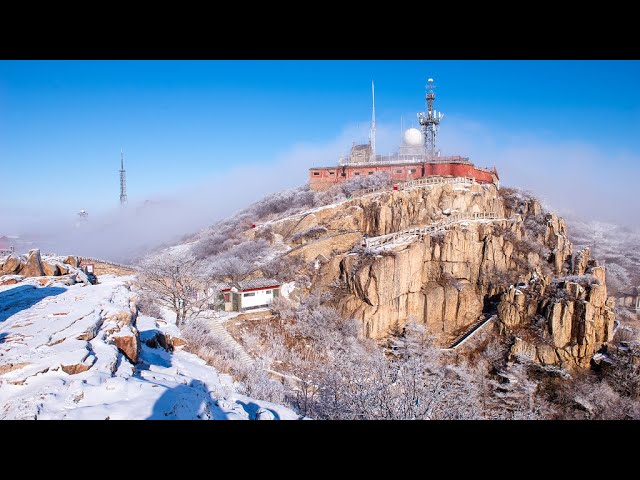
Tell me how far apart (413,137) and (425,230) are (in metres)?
13.2

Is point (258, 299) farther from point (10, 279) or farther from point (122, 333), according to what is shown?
point (122, 333)

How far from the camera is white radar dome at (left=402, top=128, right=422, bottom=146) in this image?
34031 millimetres

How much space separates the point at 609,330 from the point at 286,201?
25249 millimetres

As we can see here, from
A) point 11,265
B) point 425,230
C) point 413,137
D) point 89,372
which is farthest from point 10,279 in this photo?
point 413,137

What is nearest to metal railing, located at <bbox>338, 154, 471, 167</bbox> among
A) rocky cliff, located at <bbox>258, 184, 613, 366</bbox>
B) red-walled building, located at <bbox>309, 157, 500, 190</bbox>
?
red-walled building, located at <bbox>309, 157, 500, 190</bbox>

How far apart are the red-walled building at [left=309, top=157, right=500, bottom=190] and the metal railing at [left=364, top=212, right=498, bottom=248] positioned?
5131mm

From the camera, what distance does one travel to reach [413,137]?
112ft

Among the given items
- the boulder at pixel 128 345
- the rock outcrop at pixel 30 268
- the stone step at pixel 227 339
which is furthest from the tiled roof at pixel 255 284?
the boulder at pixel 128 345

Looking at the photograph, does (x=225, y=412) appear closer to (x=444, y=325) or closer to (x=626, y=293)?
(x=444, y=325)

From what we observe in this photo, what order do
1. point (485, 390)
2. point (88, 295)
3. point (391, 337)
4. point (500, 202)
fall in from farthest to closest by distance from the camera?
point (500, 202)
point (391, 337)
point (485, 390)
point (88, 295)

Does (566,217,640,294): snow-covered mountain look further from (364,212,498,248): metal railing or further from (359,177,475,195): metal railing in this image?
(364,212,498,248): metal railing
